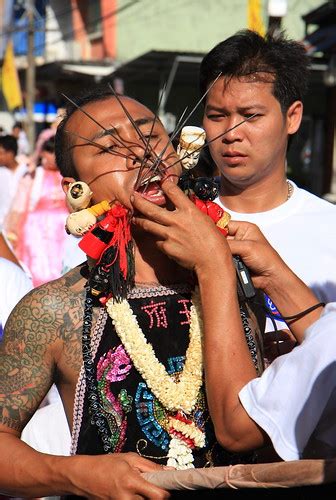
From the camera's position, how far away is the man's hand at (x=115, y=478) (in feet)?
7.09

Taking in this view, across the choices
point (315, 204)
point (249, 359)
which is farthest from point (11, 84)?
point (249, 359)

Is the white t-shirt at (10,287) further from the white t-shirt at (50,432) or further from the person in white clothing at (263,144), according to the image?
the person in white clothing at (263,144)

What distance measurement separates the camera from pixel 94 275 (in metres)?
2.57

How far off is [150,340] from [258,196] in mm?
1347

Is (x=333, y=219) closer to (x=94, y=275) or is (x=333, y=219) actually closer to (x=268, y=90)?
(x=268, y=90)

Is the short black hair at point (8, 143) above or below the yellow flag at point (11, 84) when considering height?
above

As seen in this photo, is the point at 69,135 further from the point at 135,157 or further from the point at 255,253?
the point at 255,253

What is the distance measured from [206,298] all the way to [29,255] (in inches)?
238

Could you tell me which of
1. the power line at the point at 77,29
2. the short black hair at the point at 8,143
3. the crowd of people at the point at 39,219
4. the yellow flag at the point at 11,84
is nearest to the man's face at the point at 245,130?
the crowd of people at the point at 39,219

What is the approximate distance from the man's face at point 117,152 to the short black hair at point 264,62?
1.17 m

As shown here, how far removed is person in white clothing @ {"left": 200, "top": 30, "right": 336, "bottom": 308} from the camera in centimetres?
363

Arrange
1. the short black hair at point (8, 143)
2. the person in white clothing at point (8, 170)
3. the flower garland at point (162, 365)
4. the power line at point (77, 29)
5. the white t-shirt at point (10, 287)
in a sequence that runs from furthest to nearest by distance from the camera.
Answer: the power line at point (77, 29) < the short black hair at point (8, 143) < the person in white clothing at point (8, 170) < the white t-shirt at point (10, 287) < the flower garland at point (162, 365)

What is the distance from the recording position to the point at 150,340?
2.58m

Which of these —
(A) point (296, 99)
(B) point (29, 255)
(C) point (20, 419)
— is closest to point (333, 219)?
(A) point (296, 99)
